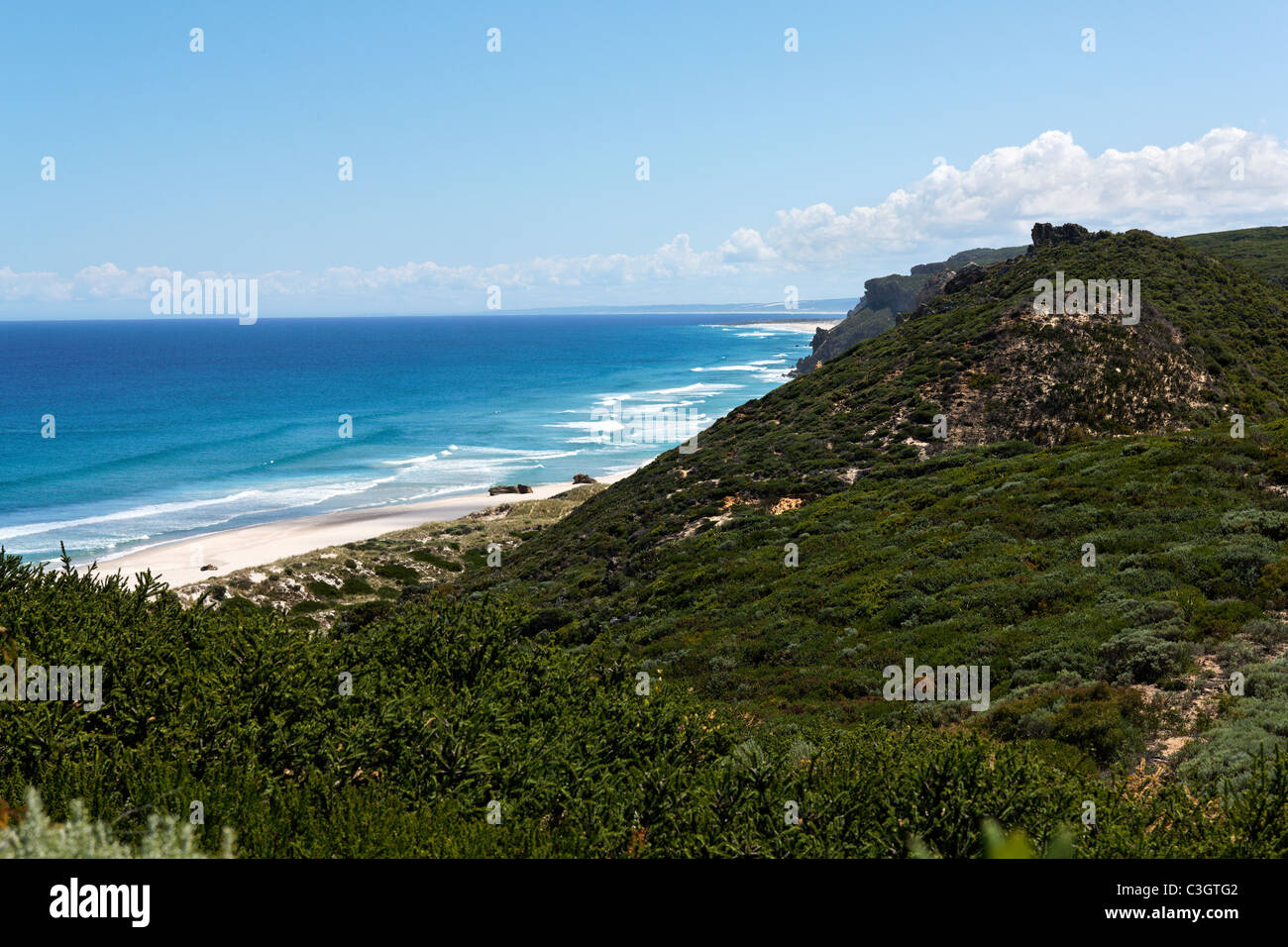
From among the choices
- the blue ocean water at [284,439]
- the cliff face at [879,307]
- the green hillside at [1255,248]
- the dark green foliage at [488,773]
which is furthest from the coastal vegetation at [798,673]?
the cliff face at [879,307]

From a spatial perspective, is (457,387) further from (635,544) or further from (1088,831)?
(1088,831)

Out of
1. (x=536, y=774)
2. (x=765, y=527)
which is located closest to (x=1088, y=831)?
(x=536, y=774)

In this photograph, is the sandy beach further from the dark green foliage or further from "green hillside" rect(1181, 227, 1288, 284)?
"green hillside" rect(1181, 227, 1288, 284)

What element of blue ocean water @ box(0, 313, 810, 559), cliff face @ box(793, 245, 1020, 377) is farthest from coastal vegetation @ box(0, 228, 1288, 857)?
cliff face @ box(793, 245, 1020, 377)

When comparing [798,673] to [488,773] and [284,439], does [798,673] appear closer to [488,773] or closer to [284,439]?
[488,773]

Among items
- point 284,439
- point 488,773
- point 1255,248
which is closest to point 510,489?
point 284,439
